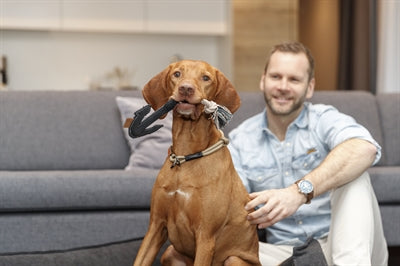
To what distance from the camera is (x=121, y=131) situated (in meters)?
2.83

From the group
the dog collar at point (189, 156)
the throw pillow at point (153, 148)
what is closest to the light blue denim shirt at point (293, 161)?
the throw pillow at point (153, 148)

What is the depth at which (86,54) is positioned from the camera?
5594 mm

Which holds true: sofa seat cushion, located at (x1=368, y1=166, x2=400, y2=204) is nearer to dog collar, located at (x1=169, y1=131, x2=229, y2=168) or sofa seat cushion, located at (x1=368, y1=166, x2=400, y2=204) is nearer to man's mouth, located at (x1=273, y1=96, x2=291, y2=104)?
man's mouth, located at (x1=273, y1=96, x2=291, y2=104)

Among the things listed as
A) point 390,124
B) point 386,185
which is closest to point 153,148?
point 386,185

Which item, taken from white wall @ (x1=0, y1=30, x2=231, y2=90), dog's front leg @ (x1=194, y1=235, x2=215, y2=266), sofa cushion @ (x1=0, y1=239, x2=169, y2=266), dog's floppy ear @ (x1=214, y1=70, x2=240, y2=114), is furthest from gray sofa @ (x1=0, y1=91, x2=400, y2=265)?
white wall @ (x1=0, y1=30, x2=231, y2=90)

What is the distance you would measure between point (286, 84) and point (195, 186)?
0.93 metres

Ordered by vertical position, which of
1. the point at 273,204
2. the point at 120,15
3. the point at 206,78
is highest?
the point at 120,15

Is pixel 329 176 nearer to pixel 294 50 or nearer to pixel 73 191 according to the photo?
pixel 294 50

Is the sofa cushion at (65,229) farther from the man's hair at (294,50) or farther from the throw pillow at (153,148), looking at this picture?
the man's hair at (294,50)

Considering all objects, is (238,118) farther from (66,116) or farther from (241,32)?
(241,32)

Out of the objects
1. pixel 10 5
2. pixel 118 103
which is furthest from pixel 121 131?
pixel 10 5

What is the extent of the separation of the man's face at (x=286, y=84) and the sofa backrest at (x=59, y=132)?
3.29ft

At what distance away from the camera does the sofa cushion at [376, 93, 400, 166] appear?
2885 millimetres

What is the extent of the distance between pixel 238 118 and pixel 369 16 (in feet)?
8.58
